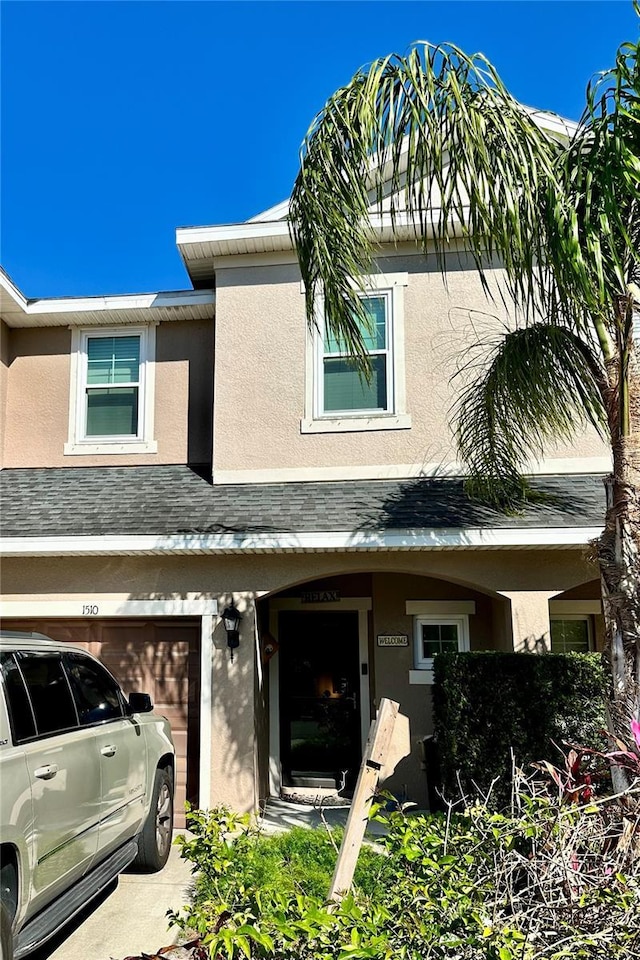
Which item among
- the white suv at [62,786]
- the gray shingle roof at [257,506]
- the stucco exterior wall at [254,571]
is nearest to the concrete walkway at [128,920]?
the white suv at [62,786]

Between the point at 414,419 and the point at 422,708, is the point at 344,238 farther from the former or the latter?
the point at 422,708

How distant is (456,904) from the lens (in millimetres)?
2918

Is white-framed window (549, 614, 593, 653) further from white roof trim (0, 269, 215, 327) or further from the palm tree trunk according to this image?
white roof trim (0, 269, 215, 327)

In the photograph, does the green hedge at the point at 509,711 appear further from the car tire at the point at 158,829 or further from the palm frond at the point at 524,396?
A: the car tire at the point at 158,829

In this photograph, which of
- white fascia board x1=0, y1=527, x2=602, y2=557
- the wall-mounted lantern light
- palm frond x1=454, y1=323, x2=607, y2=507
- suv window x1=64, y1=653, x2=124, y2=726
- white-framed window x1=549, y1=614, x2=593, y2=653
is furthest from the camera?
white-framed window x1=549, y1=614, x2=593, y2=653

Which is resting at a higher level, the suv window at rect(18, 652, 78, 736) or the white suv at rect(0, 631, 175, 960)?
the suv window at rect(18, 652, 78, 736)

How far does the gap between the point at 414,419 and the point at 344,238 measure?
468 centimetres

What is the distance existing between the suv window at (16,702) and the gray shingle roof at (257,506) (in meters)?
3.86

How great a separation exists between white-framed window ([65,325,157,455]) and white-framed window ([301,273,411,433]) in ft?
8.24

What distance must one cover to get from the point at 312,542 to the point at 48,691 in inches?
145

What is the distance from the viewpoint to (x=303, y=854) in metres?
A: 6.86

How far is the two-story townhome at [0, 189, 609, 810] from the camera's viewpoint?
8.38m

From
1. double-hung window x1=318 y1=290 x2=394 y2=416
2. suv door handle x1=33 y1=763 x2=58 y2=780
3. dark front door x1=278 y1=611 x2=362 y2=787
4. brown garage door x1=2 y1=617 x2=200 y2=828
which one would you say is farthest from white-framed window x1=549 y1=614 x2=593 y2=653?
suv door handle x1=33 y1=763 x2=58 y2=780

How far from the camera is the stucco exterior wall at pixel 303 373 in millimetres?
9617
